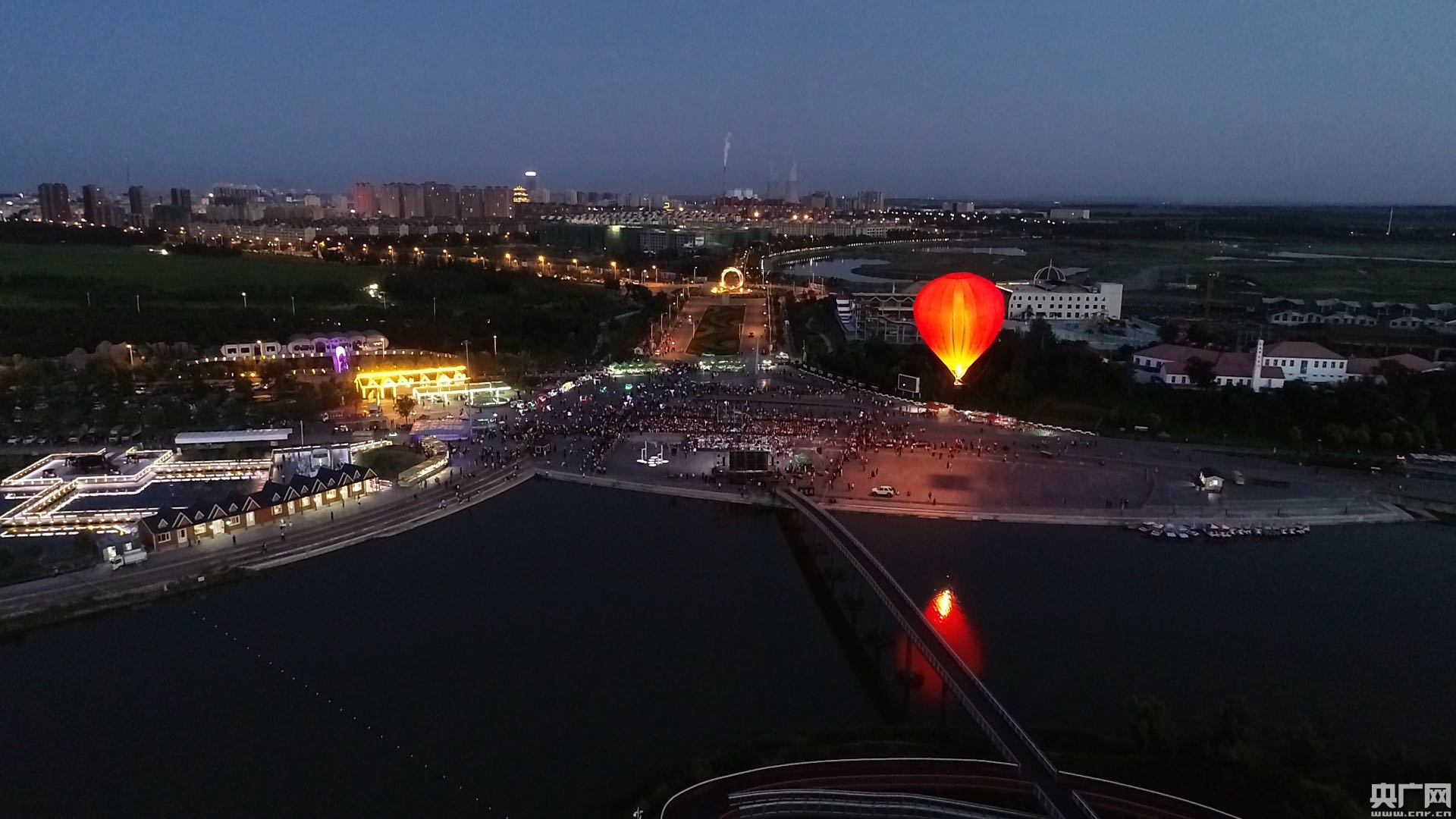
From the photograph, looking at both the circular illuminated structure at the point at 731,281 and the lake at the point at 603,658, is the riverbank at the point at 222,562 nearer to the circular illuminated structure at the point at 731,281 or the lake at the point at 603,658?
the lake at the point at 603,658

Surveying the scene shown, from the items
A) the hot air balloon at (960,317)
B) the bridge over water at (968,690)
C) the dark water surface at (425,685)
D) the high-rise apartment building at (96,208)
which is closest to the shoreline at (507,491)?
the dark water surface at (425,685)

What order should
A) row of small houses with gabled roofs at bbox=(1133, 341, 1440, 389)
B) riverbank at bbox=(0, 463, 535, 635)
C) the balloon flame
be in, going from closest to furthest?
riverbank at bbox=(0, 463, 535, 635) → the balloon flame → row of small houses with gabled roofs at bbox=(1133, 341, 1440, 389)

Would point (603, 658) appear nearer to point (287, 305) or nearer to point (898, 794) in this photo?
point (898, 794)

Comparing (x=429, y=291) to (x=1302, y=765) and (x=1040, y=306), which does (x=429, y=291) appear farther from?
(x=1302, y=765)

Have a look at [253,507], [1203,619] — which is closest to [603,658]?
[253,507]

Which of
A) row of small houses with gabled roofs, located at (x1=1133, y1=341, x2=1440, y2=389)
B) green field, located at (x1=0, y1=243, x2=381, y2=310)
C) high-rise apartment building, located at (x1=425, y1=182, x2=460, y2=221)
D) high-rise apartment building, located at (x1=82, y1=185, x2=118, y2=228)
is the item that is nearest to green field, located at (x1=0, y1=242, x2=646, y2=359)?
green field, located at (x1=0, y1=243, x2=381, y2=310)

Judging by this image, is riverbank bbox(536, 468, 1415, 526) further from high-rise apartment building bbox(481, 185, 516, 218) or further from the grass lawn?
high-rise apartment building bbox(481, 185, 516, 218)
